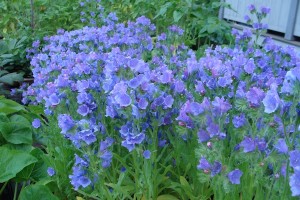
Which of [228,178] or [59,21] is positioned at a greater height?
[228,178]

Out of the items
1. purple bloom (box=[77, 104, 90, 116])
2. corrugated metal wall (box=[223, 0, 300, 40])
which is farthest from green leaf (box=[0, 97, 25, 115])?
corrugated metal wall (box=[223, 0, 300, 40])

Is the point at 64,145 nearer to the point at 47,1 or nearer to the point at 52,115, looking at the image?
the point at 52,115

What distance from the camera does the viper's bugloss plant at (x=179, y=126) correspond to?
3.84 feet

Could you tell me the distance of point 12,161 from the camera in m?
1.99

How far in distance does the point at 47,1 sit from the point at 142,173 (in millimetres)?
3891

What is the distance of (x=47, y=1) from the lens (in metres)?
4.91

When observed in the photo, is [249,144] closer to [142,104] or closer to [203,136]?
[203,136]

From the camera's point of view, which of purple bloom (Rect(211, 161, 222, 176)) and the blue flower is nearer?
the blue flower

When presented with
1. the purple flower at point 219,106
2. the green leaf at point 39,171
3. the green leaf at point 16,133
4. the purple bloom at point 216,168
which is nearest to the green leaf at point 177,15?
the green leaf at point 16,133

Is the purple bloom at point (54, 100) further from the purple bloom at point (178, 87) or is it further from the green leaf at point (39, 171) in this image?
the green leaf at point (39, 171)

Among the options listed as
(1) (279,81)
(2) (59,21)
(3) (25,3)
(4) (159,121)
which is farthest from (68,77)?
(3) (25,3)

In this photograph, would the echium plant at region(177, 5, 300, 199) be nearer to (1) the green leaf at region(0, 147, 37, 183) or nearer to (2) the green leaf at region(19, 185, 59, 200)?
(2) the green leaf at region(19, 185, 59, 200)

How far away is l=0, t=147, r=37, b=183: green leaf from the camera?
6.35ft

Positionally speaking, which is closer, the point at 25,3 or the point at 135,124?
the point at 135,124
